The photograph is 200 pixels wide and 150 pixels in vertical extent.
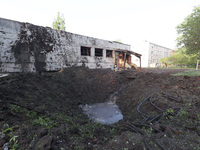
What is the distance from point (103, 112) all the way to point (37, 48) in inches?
267

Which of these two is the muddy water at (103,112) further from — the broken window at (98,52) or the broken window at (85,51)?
the broken window at (98,52)

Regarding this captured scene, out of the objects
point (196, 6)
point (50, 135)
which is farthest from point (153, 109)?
point (196, 6)

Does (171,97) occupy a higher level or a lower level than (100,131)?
higher

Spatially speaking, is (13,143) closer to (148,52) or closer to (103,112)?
(103,112)

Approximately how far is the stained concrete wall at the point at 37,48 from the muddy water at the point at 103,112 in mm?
4694

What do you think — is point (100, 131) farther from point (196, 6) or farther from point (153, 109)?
point (196, 6)

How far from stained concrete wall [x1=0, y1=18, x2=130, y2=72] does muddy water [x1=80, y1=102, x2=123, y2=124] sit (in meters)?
4.69

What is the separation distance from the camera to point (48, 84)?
20.7ft

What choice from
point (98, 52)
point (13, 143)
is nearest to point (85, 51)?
point (98, 52)

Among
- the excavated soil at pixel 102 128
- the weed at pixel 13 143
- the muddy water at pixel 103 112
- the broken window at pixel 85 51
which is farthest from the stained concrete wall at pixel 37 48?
the weed at pixel 13 143

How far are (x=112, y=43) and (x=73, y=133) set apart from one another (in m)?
12.1

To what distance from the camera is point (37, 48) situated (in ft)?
25.0

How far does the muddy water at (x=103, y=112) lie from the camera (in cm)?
549

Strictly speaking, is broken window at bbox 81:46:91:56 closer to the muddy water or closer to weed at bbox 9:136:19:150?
the muddy water
